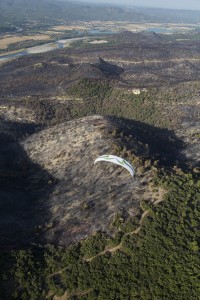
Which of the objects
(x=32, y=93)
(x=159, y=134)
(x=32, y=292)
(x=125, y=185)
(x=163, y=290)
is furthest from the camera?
(x=32, y=93)

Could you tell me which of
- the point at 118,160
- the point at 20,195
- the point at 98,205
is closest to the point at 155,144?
the point at 118,160

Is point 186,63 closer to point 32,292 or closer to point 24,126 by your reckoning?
point 24,126

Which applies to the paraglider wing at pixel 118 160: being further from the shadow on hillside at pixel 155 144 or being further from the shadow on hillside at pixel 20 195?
the shadow on hillside at pixel 20 195

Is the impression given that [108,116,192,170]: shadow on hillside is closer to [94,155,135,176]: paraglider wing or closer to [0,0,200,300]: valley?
[0,0,200,300]: valley

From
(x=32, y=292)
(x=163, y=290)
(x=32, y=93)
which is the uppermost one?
(x=163, y=290)

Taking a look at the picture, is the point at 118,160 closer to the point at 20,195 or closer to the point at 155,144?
the point at 20,195

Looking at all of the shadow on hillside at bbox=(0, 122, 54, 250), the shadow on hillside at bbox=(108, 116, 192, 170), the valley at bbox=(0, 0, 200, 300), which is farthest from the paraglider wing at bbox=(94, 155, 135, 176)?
the shadow on hillside at bbox=(0, 122, 54, 250)

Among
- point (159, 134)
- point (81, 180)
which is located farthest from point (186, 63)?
point (81, 180)
